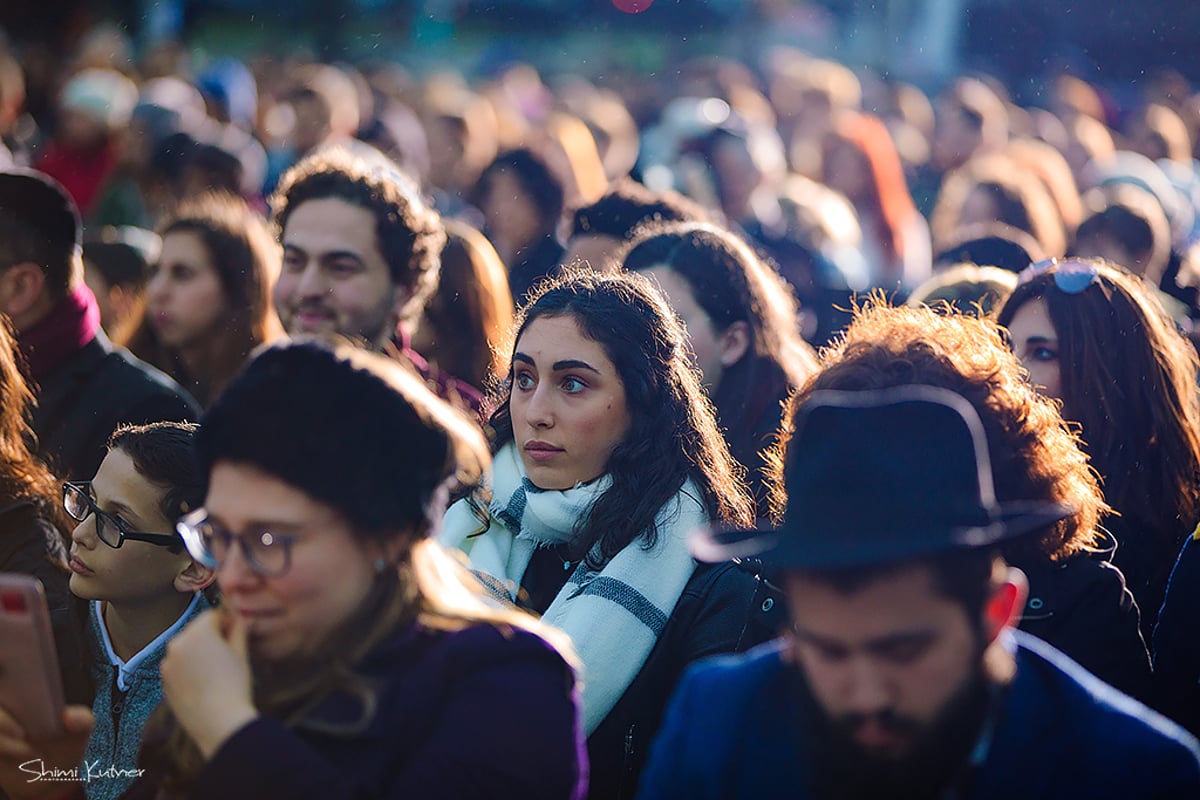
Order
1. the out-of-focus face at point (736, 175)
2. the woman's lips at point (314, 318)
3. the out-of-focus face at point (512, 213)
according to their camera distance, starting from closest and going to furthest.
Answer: the woman's lips at point (314, 318), the out-of-focus face at point (512, 213), the out-of-focus face at point (736, 175)

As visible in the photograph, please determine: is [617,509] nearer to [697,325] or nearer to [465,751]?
[697,325]


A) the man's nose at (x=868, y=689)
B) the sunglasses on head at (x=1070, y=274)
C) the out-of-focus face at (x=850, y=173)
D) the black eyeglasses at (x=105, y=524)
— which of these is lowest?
the black eyeglasses at (x=105, y=524)

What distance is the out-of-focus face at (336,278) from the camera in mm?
4691

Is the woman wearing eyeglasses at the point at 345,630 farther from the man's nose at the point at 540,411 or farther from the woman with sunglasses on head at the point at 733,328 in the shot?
the woman with sunglasses on head at the point at 733,328

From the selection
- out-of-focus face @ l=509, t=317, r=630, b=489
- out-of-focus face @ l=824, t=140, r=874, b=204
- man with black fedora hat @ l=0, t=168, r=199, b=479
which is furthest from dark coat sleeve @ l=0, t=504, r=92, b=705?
out-of-focus face @ l=824, t=140, r=874, b=204

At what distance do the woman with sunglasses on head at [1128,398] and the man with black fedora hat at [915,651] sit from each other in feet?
5.20

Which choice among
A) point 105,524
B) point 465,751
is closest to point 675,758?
point 465,751

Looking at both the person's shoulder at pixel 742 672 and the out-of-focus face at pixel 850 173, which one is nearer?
the person's shoulder at pixel 742 672

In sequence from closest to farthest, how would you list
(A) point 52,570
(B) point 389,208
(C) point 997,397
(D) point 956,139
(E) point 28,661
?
(E) point 28,661 → (C) point 997,397 → (A) point 52,570 → (B) point 389,208 → (D) point 956,139

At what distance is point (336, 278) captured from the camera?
15.5ft

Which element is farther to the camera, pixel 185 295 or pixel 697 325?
pixel 185 295

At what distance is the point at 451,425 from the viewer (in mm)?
2314

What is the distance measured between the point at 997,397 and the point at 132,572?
1.96 m

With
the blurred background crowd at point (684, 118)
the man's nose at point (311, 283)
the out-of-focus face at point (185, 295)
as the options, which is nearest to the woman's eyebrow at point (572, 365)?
the man's nose at point (311, 283)
